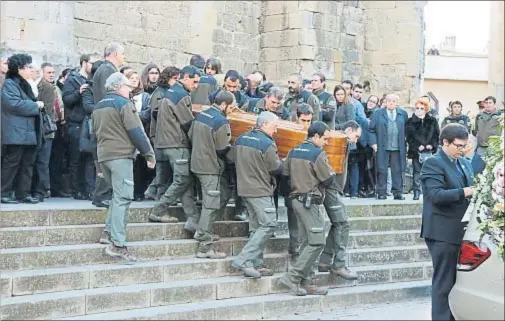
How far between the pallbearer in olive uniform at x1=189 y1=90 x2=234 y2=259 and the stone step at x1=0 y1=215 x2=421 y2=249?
16.3 inches

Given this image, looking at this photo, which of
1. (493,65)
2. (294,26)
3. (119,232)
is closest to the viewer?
(119,232)

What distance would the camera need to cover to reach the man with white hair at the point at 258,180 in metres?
7.65

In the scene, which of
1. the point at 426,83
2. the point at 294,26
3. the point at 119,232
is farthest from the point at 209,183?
the point at 426,83

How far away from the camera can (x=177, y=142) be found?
8.30 metres

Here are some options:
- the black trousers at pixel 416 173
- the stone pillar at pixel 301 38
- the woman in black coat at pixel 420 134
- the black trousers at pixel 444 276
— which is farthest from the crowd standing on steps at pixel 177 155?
the stone pillar at pixel 301 38

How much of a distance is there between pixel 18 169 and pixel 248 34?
845 centimetres

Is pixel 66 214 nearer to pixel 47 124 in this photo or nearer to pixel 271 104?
pixel 47 124

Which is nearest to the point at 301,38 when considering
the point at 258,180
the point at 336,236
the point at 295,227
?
the point at 295,227

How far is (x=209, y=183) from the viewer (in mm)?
7914

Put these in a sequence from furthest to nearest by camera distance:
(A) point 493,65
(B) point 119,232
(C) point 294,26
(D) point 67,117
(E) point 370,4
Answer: (A) point 493,65, (E) point 370,4, (C) point 294,26, (D) point 67,117, (B) point 119,232

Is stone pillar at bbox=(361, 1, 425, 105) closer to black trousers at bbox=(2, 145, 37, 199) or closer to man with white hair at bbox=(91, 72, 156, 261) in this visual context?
black trousers at bbox=(2, 145, 37, 199)

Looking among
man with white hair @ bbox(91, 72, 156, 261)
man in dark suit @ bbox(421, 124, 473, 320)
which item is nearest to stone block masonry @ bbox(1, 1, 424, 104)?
man with white hair @ bbox(91, 72, 156, 261)

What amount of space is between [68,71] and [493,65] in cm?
2360

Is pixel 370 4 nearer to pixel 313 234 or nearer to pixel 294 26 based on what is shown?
pixel 294 26
